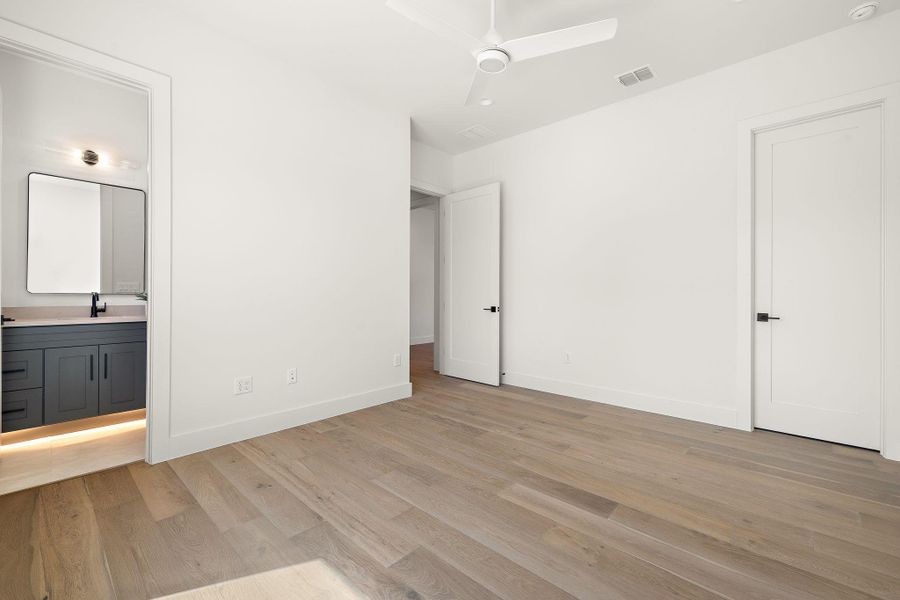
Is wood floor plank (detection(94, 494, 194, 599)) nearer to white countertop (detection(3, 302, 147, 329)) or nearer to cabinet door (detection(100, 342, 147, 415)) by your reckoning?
cabinet door (detection(100, 342, 147, 415))

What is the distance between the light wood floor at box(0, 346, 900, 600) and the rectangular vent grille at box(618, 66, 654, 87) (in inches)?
116

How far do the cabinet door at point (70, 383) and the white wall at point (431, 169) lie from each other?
3512 millimetres

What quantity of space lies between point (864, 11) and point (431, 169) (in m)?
3.73

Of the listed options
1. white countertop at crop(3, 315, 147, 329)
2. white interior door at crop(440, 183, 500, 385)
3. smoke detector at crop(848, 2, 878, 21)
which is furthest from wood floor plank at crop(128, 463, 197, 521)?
smoke detector at crop(848, 2, 878, 21)

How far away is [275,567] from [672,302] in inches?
135

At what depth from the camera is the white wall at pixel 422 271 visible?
8.01m

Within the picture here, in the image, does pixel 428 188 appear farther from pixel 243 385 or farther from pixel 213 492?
pixel 213 492

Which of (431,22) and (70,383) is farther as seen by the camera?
(70,383)

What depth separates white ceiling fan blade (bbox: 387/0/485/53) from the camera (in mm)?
1866

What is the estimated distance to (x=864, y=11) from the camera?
244cm

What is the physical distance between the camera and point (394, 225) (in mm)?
3867

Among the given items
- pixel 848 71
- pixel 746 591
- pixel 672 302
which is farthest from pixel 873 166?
pixel 746 591

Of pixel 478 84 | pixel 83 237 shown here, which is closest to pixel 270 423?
pixel 83 237

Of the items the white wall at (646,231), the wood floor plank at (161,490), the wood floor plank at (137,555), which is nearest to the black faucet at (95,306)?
the wood floor plank at (161,490)
